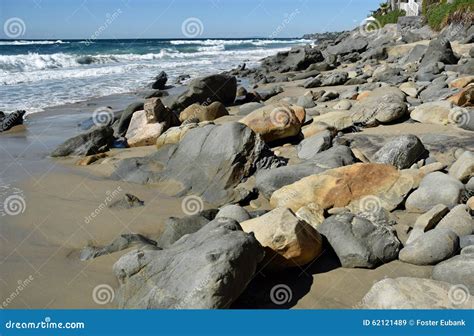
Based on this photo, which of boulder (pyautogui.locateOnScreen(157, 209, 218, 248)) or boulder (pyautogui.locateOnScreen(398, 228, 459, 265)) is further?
boulder (pyautogui.locateOnScreen(157, 209, 218, 248))

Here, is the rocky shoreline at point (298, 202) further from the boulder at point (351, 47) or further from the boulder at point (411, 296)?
the boulder at point (351, 47)

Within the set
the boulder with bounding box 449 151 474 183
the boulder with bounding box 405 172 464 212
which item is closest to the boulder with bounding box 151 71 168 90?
the boulder with bounding box 449 151 474 183

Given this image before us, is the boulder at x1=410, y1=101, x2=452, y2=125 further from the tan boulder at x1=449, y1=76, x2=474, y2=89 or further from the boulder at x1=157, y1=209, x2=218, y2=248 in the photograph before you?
the boulder at x1=157, y1=209, x2=218, y2=248

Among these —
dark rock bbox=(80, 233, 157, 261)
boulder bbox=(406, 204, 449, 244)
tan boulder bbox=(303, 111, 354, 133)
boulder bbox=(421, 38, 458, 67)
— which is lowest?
dark rock bbox=(80, 233, 157, 261)

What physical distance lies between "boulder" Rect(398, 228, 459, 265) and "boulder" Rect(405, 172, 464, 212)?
866mm

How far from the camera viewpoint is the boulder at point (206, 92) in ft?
38.5

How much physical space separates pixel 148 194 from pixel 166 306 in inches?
126

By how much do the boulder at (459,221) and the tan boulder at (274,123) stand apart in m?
3.66

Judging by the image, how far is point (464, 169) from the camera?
498 centimetres

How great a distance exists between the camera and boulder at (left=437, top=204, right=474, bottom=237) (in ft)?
13.1

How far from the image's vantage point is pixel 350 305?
3.44 metres

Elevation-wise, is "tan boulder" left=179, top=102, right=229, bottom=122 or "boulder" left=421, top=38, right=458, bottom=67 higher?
"boulder" left=421, top=38, right=458, bottom=67

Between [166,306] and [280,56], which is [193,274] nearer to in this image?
[166,306]

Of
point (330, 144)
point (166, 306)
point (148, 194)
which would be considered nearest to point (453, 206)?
point (330, 144)
